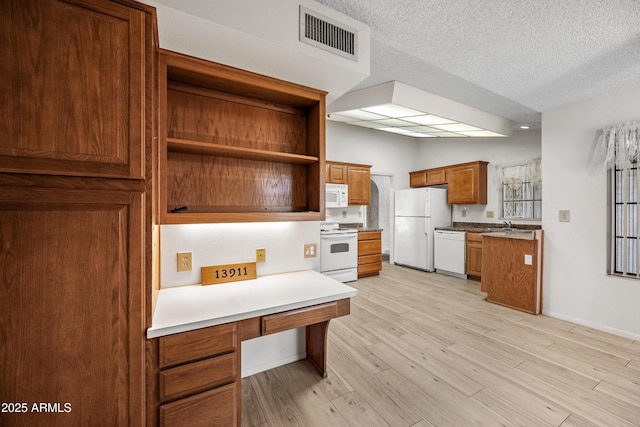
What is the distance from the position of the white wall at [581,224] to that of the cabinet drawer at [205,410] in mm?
3676

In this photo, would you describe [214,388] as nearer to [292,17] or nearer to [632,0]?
[292,17]

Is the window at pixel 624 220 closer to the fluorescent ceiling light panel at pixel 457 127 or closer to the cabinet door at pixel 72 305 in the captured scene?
the fluorescent ceiling light panel at pixel 457 127

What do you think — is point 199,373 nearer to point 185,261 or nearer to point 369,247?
point 185,261

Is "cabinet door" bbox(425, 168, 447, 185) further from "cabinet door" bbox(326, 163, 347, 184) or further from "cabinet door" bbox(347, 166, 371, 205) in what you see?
"cabinet door" bbox(326, 163, 347, 184)

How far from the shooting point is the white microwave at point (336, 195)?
4.90m

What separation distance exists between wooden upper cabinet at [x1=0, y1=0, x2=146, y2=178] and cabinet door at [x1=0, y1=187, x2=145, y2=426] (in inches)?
5.3

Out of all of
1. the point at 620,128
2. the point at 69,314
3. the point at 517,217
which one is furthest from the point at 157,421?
the point at 517,217

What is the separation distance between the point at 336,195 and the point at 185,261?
3448 mm

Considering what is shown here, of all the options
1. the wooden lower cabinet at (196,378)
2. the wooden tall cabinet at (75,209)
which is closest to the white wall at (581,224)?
the wooden lower cabinet at (196,378)

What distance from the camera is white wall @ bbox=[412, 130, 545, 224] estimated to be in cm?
480

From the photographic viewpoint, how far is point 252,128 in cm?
201

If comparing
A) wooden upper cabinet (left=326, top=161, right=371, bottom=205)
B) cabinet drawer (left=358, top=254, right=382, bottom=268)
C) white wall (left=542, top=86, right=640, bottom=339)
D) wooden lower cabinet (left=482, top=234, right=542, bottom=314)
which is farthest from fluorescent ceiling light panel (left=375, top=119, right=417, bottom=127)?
cabinet drawer (left=358, top=254, right=382, bottom=268)

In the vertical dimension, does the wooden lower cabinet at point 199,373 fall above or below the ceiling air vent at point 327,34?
below

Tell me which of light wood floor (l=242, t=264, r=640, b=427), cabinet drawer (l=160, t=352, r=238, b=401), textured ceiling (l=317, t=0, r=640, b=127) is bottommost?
light wood floor (l=242, t=264, r=640, b=427)
